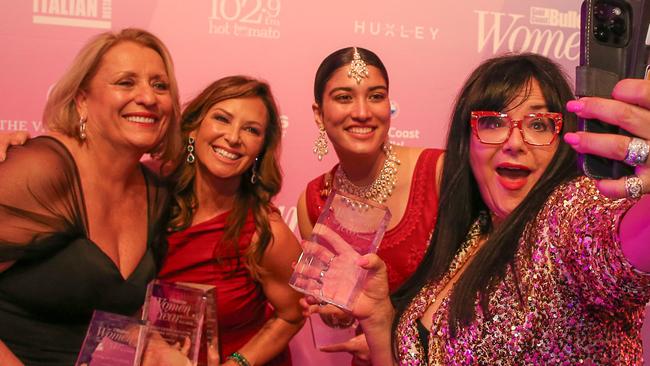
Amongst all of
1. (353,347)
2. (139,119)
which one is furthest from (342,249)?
(139,119)

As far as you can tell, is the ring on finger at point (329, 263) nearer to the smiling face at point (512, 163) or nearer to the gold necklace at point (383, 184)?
the smiling face at point (512, 163)

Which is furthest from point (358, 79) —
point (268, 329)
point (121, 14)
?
point (121, 14)

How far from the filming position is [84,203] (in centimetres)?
190

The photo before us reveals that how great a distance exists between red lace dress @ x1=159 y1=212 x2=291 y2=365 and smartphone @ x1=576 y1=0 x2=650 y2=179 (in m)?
1.68

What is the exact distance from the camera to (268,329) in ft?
7.80

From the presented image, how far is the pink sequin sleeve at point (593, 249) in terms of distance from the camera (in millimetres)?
913

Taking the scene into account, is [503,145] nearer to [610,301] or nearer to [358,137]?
[610,301]

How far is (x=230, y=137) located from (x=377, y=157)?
0.59 metres

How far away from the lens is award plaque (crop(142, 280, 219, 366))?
5.46ft

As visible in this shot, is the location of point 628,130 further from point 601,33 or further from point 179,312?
point 179,312

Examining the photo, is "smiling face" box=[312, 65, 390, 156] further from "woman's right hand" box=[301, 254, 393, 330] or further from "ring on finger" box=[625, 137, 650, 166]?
"ring on finger" box=[625, 137, 650, 166]

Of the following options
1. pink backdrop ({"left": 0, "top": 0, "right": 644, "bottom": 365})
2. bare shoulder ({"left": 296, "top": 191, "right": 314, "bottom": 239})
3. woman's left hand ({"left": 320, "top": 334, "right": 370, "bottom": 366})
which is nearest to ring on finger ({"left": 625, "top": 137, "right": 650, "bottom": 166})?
woman's left hand ({"left": 320, "top": 334, "right": 370, "bottom": 366})

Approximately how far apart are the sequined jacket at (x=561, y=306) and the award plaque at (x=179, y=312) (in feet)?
2.18

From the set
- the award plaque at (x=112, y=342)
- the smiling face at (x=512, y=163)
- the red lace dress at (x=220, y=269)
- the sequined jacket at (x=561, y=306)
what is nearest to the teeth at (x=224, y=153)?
the red lace dress at (x=220, y=269)
